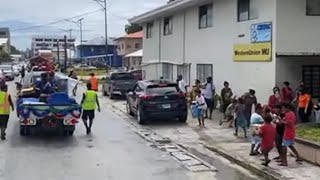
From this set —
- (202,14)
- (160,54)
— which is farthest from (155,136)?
(160,54)

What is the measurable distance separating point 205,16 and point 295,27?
8.30m

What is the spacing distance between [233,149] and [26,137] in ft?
21.5

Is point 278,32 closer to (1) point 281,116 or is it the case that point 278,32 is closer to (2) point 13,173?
(1) point 281,116

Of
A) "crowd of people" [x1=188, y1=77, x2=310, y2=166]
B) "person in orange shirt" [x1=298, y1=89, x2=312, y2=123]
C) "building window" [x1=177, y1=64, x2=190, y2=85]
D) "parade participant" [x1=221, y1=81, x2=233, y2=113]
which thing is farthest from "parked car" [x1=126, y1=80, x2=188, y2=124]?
"building window" [x1=177, y1=64, x2=190, y2=85]

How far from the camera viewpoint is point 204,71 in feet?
92.4

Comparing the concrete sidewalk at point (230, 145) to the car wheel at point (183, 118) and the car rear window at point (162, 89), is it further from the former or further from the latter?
the car rear window at point (162, 89)

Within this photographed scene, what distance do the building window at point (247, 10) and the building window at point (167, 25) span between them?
38.1 feet

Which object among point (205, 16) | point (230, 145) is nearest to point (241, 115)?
point (230, 145)

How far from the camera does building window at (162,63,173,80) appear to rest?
1375 inches

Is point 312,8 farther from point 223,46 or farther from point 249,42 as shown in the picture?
point 223,46

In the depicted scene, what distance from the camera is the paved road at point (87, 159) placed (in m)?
12.2

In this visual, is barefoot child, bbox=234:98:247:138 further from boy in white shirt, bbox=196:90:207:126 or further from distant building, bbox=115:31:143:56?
distant building, bbox=115:31:143:56

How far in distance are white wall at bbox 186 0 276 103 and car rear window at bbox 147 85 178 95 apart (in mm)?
2898

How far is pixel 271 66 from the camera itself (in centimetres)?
2038
